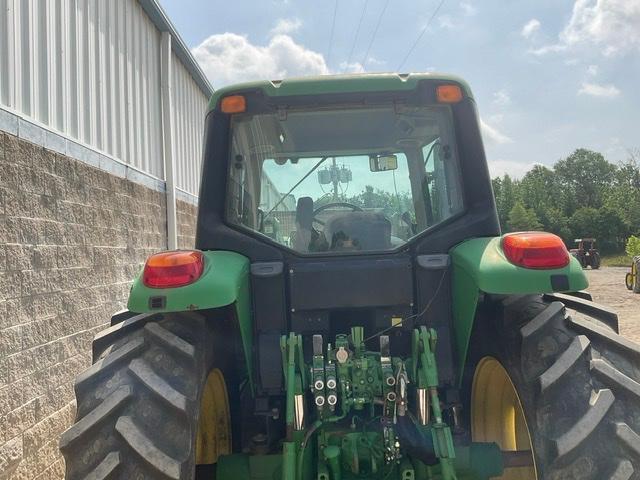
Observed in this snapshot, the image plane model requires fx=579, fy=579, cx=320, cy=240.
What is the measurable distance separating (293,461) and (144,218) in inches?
197

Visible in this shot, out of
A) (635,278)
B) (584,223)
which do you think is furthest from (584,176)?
(635,278)

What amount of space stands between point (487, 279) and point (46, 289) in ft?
10.3

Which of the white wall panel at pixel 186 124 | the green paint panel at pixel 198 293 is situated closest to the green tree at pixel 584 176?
the white wall panel at pixel 186 124

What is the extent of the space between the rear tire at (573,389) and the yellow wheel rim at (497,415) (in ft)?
1.29

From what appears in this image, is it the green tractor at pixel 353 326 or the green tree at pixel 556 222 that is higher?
the green tree at pixel 556 222

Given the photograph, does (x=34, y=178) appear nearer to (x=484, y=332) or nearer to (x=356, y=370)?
(x=356, y=370)

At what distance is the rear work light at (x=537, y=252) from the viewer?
2.29 metres

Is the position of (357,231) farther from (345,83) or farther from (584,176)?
(584,176)

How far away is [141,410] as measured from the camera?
205 centimetres

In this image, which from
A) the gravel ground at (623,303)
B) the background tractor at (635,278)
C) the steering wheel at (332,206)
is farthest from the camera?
the background tractor at (635,278)

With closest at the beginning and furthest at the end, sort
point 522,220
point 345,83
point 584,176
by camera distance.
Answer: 1. point 345,83
2. point 522,220
3. point 584,176

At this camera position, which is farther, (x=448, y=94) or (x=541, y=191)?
(x=541, y=191)

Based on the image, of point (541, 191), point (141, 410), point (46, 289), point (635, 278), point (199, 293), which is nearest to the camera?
point (141, 410)

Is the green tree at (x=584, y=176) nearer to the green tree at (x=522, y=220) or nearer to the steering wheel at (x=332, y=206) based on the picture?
the green tree at (x=522, y=220)
